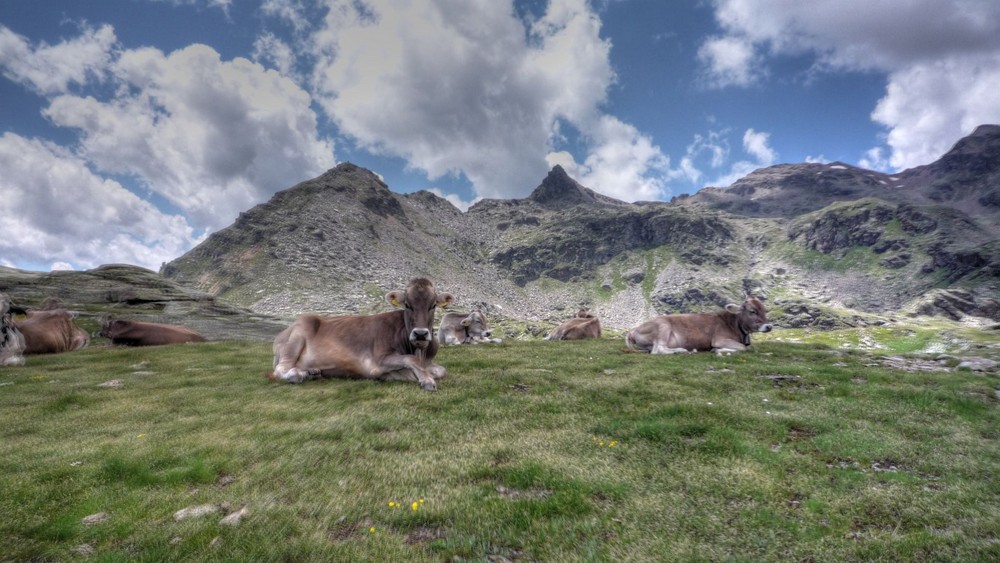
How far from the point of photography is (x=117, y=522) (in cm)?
484

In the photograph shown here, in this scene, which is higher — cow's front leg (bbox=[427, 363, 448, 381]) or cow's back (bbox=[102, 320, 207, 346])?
cow's back (bbox=[102, 320, 207, 346])

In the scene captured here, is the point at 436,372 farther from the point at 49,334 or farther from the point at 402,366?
the point at 49,334

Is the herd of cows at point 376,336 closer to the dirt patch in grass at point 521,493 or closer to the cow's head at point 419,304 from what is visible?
A: the cow's head at point 419,304

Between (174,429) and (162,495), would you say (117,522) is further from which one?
(174,429)

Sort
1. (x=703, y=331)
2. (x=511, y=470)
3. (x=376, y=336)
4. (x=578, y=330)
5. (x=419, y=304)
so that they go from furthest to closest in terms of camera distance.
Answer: (x=578, y=330) < (x=703, y=331) < (x=376, y=336) < (x=419, y=304) < (x=511, y=470)

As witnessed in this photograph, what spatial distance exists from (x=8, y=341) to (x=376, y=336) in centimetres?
1529

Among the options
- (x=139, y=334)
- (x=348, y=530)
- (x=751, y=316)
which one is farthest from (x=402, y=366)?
(x=139, y=334)

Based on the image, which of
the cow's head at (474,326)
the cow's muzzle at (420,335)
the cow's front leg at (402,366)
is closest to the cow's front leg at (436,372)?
the cow's front leg at (402,366)

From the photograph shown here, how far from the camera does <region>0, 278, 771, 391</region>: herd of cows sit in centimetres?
1211

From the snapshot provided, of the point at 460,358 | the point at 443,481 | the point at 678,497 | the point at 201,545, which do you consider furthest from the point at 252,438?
the point at 460,358

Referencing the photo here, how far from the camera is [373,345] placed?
42.0 ft

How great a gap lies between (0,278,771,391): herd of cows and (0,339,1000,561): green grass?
89 cm

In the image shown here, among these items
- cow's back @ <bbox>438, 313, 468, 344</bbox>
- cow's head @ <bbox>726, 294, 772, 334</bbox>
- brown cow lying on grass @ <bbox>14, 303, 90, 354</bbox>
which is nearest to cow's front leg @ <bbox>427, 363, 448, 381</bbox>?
cow's back @ <bbox>438, 313, 468, 344</bbox>

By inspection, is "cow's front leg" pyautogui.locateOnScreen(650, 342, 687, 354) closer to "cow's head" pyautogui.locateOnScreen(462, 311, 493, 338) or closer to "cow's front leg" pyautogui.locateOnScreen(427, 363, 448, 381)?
"cow's front leg" pyautogui.locateOnScreen(427, 363, 448, 381)
